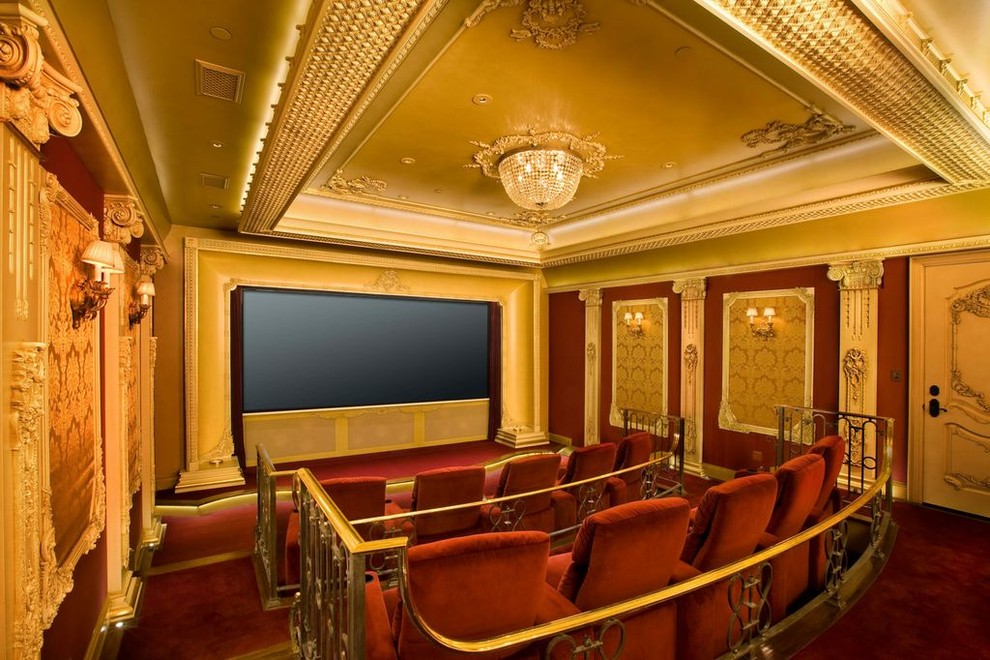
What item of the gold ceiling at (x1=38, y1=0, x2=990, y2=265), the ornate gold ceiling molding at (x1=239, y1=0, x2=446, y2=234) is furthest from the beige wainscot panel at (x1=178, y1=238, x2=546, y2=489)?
the ornate gold ceiling molding at (x1=239, y1=0, x2=446, y2=234)

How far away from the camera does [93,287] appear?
2.16 m

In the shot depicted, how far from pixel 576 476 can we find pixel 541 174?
252cm

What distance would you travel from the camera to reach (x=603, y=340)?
7375mm

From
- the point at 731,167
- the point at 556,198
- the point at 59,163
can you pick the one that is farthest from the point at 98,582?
the point at 731,167

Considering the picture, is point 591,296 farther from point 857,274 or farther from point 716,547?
point 716,547

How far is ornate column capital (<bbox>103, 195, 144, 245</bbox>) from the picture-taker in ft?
8.89

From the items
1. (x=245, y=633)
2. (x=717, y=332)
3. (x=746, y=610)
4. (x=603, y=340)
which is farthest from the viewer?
(x=603, y=340)

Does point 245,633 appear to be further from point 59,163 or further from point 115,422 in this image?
point 59,163

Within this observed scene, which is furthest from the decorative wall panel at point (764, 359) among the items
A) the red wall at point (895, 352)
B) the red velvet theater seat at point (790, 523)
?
the red velvet theater seat at point (790, 523)

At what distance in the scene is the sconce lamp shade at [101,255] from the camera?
86.0 inches

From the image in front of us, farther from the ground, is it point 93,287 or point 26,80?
point 26,80

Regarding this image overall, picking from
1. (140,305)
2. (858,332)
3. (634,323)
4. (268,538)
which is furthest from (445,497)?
(634,323)

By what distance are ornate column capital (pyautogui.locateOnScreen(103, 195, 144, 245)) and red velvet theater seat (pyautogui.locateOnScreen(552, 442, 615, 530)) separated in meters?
3.42

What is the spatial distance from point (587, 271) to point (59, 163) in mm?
6386
